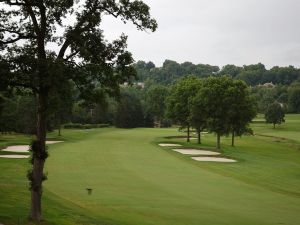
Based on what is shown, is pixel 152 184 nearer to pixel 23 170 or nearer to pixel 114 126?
pixel 23 170

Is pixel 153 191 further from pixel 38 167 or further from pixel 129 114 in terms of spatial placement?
pixel 129 114

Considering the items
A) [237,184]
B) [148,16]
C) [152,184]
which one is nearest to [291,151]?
[237,184]

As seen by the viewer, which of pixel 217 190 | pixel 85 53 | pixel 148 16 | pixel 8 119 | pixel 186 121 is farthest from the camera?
pixel 186 121

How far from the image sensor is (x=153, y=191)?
29203mm

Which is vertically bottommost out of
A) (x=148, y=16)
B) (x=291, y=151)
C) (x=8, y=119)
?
(x=291, y=151)

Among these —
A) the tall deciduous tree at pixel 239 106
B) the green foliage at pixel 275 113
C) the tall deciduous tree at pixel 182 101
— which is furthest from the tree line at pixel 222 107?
the green foliage at pixel 275 113

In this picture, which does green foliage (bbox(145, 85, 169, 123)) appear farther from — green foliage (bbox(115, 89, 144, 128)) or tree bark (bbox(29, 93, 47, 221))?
tree bark (bbox(29, 93, 47, 221))

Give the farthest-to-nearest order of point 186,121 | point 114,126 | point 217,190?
point 114,126
point 186,121
point 217,190

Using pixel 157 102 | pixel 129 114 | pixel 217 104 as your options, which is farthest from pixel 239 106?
pixel 157 102

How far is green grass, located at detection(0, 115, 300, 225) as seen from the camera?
2188cm

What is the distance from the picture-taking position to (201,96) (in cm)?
7088

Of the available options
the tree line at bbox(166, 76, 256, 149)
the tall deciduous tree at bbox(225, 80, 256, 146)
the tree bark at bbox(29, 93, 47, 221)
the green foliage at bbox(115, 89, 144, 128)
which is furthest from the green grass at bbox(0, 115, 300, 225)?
the green foliage at bbox(115, 89, 144, 128)

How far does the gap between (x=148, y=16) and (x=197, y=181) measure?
1853cm

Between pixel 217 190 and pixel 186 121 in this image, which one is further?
pixel 186 121
